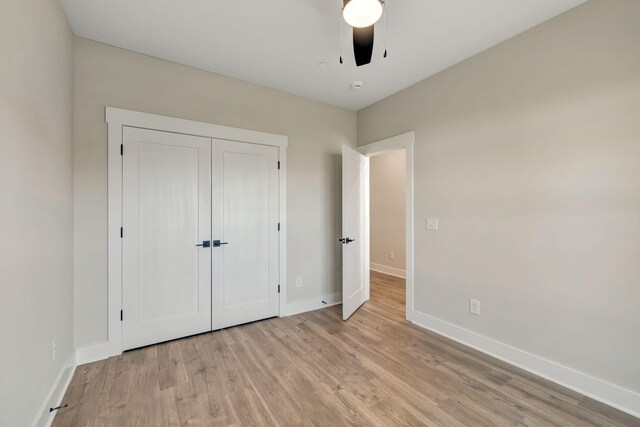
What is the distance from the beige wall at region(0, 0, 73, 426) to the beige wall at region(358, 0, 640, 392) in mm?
3156

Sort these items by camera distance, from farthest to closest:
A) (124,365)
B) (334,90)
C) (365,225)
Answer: (365,225) < (334,90) < (124,365)

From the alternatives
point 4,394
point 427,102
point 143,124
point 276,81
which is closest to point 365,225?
point 427,102

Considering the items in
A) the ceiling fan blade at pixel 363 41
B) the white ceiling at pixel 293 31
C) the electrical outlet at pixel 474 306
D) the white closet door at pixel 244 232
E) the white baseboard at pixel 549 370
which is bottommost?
the white baseboard at pixel 549 370

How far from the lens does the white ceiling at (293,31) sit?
77.5 inches

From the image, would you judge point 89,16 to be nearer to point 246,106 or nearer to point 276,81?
point 246,106

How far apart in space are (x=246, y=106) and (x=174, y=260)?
1.84 meters

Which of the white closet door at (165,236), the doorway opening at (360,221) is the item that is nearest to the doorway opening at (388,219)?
the doorway opening at (360,221)

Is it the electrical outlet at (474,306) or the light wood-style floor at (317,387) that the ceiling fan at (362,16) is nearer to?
the light wood-style floor at (317,387)

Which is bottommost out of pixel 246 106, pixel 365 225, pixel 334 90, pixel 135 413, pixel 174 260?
pixel 135 413

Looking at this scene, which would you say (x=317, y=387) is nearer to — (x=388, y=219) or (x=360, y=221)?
(x=360, y=221)

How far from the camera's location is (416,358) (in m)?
2.41

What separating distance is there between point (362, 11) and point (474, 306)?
259 centimetres

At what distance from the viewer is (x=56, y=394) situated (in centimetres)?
182

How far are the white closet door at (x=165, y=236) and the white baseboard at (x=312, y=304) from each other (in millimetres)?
979
